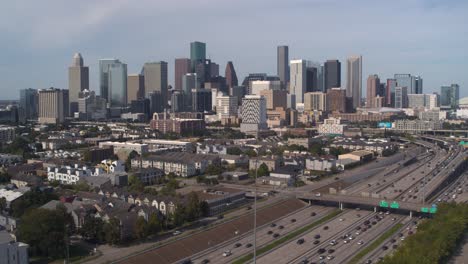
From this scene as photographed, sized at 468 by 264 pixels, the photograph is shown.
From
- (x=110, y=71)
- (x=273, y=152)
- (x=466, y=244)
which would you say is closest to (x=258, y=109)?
(x=273, y=152)

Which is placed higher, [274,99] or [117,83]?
[117,83]

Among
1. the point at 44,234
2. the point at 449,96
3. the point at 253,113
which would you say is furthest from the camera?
the point at 449,96

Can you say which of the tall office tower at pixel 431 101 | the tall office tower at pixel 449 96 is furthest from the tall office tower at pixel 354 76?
the tall office tower at pixel 449 96

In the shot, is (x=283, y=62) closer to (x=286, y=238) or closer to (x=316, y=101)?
(x=316, y=101)

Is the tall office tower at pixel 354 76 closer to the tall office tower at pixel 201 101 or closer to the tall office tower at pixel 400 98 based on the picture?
the tall office tower at pixel 400 98

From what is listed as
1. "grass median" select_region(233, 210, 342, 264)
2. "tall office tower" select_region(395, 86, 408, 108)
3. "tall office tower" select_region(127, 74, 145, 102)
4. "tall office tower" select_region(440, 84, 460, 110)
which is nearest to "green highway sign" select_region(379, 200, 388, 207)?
"grass median" select_region(233, 210, 342, 264)

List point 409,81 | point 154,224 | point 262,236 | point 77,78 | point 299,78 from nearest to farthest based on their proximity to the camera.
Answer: point 154,224 → point 262,236 → point 77,78 → point 299,78 → point 409,81

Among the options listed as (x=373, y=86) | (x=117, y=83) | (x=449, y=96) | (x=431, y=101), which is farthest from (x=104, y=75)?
(x=449, y=96)
